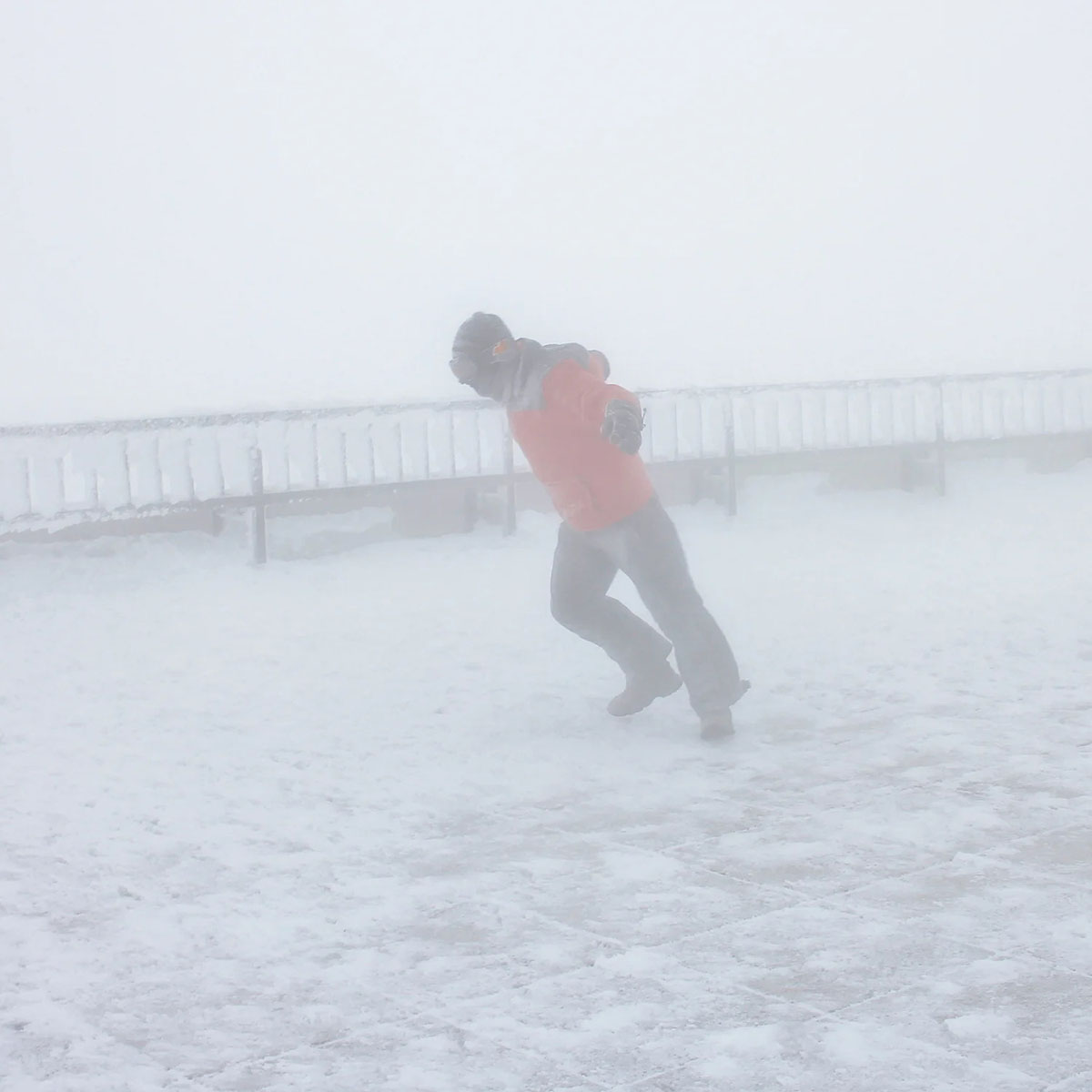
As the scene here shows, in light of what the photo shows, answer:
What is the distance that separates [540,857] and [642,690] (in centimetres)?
203

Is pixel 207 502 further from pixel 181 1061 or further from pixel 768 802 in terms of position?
pixel 181 1061

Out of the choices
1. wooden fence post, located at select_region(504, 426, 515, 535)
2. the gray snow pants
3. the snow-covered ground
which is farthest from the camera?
wooden fence post, located at select_region(504, 426, 515, 535)

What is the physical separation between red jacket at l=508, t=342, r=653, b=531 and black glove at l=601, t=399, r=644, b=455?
205 millimetres

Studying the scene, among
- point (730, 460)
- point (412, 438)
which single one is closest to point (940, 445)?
point (730, 460)

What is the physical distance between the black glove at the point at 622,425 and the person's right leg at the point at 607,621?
73 centimetres

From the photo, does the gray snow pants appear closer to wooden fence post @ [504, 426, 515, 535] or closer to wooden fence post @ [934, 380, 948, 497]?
wooden fence post @ [504, 426, 515, 535]

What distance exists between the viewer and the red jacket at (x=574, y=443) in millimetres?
6203

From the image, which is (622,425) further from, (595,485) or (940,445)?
(940,445)

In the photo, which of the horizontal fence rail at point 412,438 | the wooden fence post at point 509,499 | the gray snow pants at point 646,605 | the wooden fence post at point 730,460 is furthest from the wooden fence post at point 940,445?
the gray snow pants at point 646,605

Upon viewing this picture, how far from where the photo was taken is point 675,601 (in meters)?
6.30

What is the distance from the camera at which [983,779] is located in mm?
5250

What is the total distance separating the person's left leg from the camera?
6180 millimetres

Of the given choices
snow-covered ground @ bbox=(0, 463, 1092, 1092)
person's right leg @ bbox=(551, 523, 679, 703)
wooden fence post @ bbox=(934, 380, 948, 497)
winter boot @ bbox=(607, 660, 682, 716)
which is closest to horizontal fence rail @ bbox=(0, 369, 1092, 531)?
wooden fence post @ bbox=(934, 380, 948, 497)

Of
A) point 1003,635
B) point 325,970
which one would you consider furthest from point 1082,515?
point 325,970
